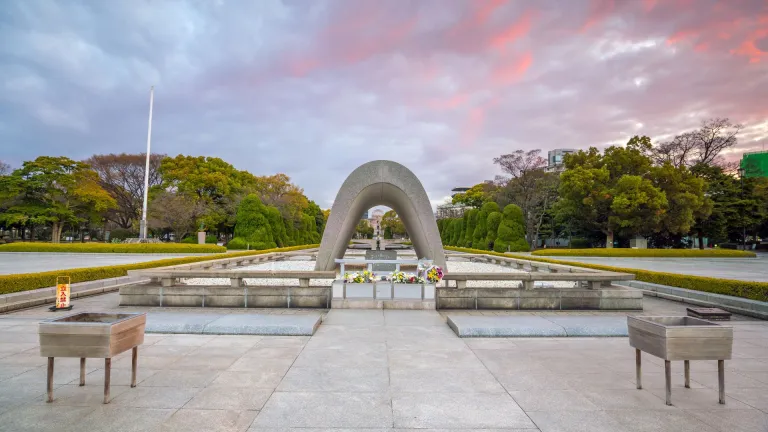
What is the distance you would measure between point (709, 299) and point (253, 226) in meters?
33.0

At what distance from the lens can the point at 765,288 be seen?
9.14 meters

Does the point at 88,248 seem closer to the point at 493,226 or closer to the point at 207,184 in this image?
the point at 207,184

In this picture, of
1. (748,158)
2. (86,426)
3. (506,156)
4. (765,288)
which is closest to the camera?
(86,426)

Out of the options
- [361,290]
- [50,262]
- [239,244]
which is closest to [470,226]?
[239,244]

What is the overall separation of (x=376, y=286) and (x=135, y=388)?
5880 millimetres

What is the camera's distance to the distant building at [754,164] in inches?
1858

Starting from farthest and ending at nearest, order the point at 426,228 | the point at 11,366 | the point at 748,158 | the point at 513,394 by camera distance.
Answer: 1. the point at 748,158
2. the point at 426,228
3. the point at 11,366
4. the point at 513,394

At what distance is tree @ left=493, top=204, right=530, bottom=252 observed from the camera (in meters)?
33.3

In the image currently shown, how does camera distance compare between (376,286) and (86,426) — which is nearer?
(86,426)

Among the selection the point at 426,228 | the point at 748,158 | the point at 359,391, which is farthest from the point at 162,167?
the point at 748,158

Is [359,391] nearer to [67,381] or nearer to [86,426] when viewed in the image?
[86,426]

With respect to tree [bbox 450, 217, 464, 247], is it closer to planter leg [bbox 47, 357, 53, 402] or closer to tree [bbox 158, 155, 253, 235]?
tree [bbox 158, 155, 253, 235]

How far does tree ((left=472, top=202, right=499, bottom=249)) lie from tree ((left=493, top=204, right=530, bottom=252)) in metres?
3.47

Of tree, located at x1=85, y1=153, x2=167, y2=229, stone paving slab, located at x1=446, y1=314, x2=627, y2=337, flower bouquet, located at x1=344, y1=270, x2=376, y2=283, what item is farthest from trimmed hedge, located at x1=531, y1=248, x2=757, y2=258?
tree, located at x1=85, y1=153, x2=167, y2=229
